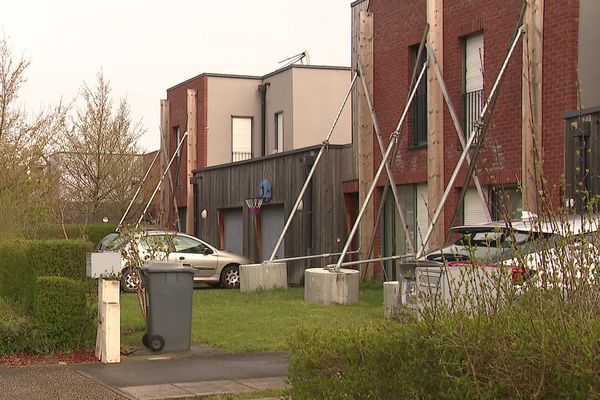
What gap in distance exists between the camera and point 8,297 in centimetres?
1415

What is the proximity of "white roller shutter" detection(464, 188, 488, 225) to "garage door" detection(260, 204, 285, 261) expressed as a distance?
27.5ft

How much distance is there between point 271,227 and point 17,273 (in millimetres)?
16090

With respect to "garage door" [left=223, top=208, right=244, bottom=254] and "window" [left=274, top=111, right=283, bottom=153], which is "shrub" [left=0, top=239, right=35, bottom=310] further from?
"window" [left=274, top=111, right=283, bottom=153]

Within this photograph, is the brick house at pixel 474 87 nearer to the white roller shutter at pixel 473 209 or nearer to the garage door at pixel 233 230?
the white roller shutter at pixel 473 209

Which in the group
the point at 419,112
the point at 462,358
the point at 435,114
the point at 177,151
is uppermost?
the point at 177,151

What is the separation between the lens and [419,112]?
23203mm

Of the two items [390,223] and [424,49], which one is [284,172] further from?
[424,49]

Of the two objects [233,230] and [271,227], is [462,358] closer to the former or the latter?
[271,227]

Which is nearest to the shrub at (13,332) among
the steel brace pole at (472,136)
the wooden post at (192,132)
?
the steel brace pole at (472,136)

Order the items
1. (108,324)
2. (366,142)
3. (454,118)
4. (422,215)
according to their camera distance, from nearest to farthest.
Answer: (108,324) → (454,118) → (422,215) → (366,142)

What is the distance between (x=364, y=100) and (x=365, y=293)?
4874 millimetres

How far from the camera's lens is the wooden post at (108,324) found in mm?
12609

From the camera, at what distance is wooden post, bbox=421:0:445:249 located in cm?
2133

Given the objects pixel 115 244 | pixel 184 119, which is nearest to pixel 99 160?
pixel 184 119
